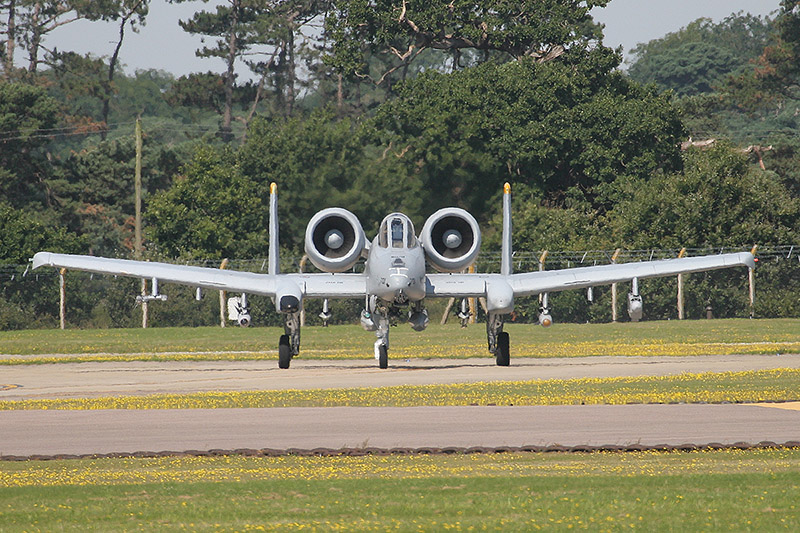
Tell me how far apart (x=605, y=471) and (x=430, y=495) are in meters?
2.05

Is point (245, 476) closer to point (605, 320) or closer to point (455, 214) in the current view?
point (455, 214)

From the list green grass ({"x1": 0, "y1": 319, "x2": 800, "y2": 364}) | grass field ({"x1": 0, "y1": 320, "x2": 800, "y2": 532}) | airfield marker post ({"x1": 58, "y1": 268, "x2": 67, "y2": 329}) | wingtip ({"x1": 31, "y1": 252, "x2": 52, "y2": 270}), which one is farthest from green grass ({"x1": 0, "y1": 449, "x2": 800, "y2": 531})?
airfield marker post ({"x1": 58, "y1": 268, "x2": 67, "y2": 329})

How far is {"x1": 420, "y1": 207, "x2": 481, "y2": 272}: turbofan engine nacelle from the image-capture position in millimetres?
27578

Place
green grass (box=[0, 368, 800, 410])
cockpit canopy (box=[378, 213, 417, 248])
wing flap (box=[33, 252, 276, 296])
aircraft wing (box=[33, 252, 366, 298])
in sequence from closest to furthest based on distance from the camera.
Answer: green grass (box=[0, 368, 800, 410]), cockpit canopy (box=[378, 213, 417, 248]), aircraft wing (box=[33, 252, 366, 298]), wing flap (box=[33, 252, 276, 296])

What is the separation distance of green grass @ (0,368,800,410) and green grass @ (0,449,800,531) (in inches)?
219

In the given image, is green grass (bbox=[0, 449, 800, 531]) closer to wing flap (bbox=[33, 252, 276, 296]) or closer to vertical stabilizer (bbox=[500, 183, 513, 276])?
wing flap (bbox=[33, 252, 276, 296])

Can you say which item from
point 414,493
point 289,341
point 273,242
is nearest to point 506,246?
point 273,242

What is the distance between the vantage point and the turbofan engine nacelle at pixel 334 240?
27.2 meters

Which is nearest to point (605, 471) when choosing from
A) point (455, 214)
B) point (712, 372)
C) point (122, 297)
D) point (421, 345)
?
point (712, 372)

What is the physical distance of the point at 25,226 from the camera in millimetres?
53062

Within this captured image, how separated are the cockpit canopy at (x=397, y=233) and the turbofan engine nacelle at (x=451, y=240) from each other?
160 centimetres

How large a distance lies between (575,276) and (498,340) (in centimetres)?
262

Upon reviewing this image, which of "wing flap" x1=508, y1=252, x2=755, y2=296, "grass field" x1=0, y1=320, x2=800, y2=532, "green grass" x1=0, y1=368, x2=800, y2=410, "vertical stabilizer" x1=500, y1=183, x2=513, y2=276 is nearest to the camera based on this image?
"grass field" x1=0, y1=320, x2=800, y2=532

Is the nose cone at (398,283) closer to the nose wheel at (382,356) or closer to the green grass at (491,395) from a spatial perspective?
the nose wheel at (382,356)
